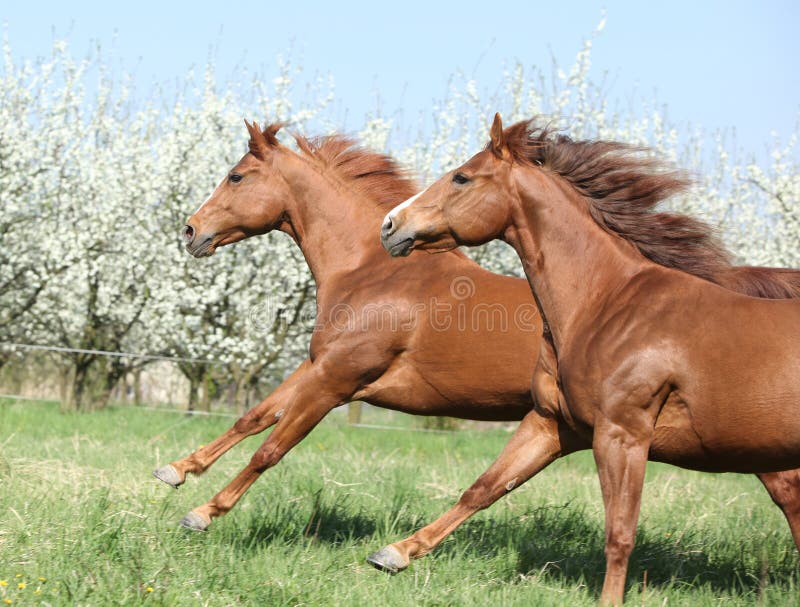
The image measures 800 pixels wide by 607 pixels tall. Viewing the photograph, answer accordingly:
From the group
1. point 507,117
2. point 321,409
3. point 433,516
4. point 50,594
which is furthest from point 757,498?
point 507,117

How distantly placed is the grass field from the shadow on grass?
0.01 meters

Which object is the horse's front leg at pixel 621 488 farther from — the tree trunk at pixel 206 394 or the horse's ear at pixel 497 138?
the tree trunk at pixel 206 394

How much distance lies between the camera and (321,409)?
16.2 ft

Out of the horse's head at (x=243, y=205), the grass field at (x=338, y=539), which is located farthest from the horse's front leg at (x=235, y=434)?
the horse's head at (x=243, y=205)

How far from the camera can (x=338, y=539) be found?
16.1 feet

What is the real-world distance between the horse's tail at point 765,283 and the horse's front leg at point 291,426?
2.05 meters

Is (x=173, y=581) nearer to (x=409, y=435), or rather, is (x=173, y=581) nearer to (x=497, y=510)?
(x=497, y=510)

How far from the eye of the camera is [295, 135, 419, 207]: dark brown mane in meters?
5.65

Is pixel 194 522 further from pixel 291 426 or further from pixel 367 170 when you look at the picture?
pixel 367 170

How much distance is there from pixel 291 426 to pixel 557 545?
1565 millimetres

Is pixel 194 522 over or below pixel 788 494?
Result: below

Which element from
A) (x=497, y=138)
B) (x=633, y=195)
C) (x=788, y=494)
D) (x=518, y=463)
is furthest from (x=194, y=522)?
(x=788, y=494)

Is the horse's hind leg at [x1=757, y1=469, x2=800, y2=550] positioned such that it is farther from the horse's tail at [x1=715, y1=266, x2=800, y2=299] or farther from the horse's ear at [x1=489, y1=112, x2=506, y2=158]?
the horse's ear at [x1=489, y1=112, x2=506, y2=158]

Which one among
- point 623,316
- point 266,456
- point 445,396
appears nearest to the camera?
point 623,316
